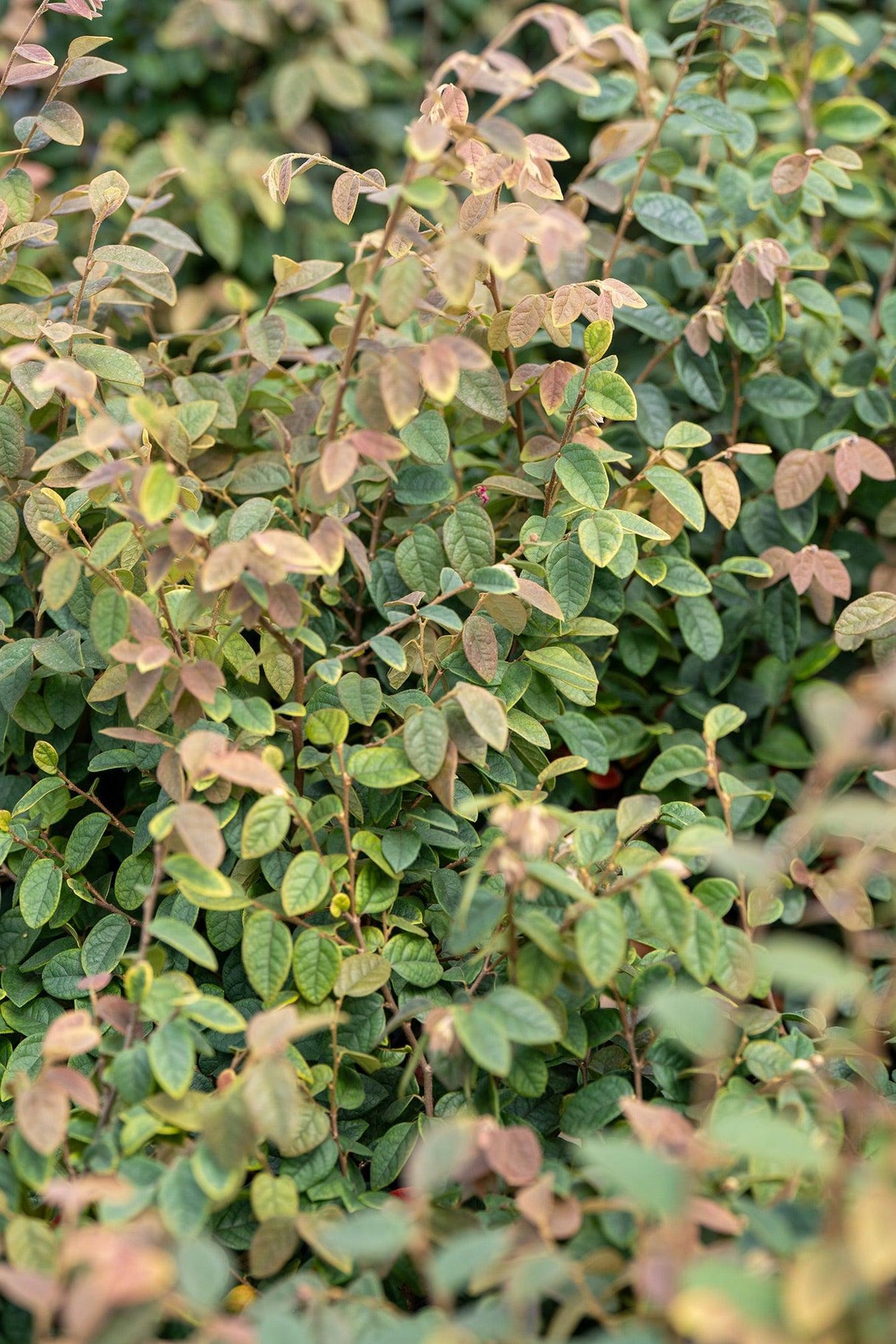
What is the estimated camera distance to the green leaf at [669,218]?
1.52 meters

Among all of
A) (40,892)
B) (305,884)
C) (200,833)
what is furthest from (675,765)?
(40,892)

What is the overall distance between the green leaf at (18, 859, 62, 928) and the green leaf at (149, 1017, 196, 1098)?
0.30 metres

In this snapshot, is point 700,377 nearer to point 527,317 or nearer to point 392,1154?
point 527,317

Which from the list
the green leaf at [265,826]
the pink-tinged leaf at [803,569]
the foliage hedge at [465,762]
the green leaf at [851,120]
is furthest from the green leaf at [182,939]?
the green leaf at [851,120]

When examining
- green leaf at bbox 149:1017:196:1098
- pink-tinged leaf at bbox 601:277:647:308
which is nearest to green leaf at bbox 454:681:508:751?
green leaf at bbox 149:1017:196:1098

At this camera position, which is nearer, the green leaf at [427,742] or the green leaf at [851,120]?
the green leaf at [427,742]

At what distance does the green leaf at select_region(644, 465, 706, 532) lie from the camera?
1.31 metres

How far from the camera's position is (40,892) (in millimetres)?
1193

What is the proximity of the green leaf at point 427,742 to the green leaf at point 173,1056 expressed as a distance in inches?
11.9

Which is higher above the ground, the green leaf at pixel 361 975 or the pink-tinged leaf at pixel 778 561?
the pink-tinged leaf at pixel 778 561

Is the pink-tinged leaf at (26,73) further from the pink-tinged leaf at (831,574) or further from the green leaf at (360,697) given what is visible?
the pink-tinged leaf at (831,574)

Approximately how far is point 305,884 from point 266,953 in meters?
0.07

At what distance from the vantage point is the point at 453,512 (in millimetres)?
1294

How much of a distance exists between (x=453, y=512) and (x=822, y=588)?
486 mm
